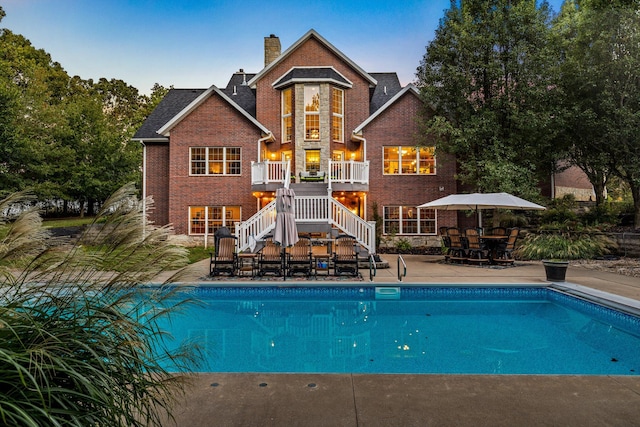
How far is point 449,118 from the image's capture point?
56.9 feet

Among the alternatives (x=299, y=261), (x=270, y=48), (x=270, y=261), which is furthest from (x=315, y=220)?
(x=270, y=48)

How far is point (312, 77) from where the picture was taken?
18.9 meters

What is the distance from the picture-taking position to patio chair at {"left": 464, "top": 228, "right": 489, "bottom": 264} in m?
13.2

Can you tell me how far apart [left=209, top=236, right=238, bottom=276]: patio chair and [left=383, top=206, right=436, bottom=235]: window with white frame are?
9629 millimetres

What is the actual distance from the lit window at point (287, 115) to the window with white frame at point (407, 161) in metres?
5.17

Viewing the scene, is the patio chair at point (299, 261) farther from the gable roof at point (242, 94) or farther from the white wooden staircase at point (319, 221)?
the gable roof at point (242, 94)

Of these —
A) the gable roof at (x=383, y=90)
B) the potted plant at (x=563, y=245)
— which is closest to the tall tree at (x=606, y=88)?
the potted plant at (x=563, y=245)

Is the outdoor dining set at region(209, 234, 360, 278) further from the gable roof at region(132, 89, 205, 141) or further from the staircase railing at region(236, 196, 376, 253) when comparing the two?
the gable roof at region(132, 89, 205, 141)

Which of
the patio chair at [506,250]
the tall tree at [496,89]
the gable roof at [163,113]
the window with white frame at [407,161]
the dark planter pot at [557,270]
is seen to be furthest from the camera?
the gable roof at [163,113]

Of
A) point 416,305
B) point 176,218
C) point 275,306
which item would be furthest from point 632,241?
point 176,218

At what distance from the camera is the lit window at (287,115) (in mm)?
19672

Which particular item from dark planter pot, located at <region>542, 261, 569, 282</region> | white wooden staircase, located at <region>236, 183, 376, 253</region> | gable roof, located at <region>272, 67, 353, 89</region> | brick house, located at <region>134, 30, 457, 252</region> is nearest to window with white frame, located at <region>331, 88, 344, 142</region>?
brick house, located at <region>134, 30, 457, 252</region>

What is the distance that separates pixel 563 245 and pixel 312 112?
1293 centimetres

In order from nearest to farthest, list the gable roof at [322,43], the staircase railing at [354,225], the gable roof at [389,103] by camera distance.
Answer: the staircase railing at [354,225] < the gable roof at [389,103] < the gable roof at [322,43]
